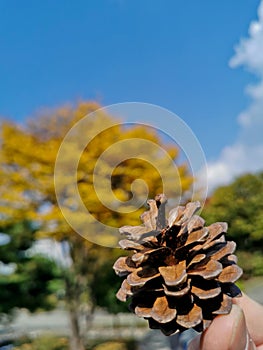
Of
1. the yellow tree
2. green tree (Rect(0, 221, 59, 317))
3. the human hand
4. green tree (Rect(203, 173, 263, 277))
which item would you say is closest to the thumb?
the human hand

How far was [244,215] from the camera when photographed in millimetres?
5258

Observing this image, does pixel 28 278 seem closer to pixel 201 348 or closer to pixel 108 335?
pixel 108 335

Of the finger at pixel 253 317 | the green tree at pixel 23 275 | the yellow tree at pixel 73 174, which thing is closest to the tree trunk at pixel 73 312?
the yellow tree at pixel 73 174

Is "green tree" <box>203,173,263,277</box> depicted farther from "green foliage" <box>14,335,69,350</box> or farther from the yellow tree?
"green foliage" <box>14,335,69,350</box>

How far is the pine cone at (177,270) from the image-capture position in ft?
1.37

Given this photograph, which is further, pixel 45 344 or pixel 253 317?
pixel 45 344

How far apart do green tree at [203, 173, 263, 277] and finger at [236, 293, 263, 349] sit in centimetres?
449

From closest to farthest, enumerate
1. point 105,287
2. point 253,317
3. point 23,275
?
point 253,317
point 23,275
point 105,287

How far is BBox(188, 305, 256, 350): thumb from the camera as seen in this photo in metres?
0.40

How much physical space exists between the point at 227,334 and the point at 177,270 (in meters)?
0.08

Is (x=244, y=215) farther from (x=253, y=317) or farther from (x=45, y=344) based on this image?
(x=253, y=317)

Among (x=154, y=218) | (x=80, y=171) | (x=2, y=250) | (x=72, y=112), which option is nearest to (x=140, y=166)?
(x=80, y=171)

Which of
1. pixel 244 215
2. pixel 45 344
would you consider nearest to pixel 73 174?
pixel 45 344

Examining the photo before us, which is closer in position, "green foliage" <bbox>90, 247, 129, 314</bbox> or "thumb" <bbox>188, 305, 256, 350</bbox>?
"thumb" <bbox>188, 305, 256, 350</bbox>
